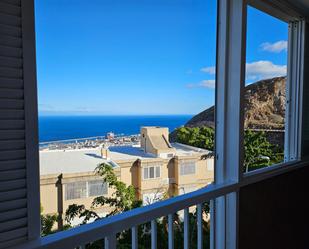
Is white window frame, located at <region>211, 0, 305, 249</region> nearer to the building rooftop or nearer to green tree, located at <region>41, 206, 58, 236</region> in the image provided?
the building rooftop

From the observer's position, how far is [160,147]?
61.7 inches

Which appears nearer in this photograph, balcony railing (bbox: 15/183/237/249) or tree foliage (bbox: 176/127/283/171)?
balcony railing (bbox: 15/183/237/249)

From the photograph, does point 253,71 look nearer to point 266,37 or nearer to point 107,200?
point 266,37

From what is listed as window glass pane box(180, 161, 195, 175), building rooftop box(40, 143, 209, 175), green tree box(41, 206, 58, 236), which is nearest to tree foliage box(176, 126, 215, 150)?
window glass pane box(180, 161, 195, 175)

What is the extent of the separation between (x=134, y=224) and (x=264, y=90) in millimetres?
1605

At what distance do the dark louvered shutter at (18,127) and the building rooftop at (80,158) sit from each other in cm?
14

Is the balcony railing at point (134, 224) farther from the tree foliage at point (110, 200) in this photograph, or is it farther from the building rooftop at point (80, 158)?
the building rooftop at point (80, 158)

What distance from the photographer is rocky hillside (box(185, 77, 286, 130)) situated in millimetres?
1896

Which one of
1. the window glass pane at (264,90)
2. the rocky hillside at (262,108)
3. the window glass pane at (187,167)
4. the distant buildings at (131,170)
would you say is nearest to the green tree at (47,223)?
the distant buildings at (131,170)

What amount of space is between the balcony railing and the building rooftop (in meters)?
0.25

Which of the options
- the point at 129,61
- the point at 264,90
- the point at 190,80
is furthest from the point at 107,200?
the point at 264,90

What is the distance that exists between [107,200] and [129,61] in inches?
26.5

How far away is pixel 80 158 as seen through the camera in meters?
1.27

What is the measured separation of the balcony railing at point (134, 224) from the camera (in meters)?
1.09
